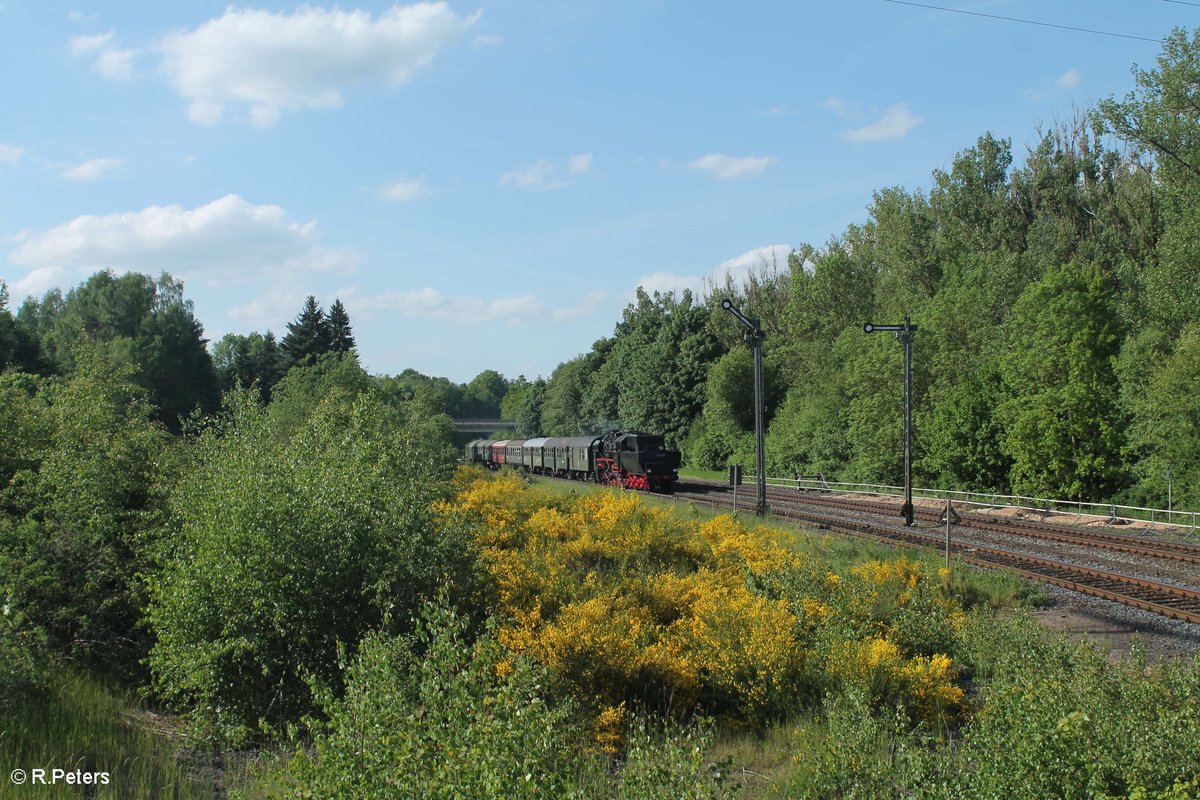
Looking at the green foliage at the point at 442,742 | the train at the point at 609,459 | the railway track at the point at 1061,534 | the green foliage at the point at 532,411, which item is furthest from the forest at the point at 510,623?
the green foliage at the point at 532,411

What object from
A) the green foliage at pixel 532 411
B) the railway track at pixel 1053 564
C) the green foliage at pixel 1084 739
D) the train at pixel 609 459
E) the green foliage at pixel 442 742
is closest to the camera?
the green foliage at pixel 442 742

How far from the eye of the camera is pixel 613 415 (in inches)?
3401

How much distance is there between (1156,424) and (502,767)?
29888 millimetres

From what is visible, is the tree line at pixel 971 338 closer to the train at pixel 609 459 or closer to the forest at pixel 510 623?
the forest at pixel 510 623

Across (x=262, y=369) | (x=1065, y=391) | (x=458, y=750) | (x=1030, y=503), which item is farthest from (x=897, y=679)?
(x=262, y=369)

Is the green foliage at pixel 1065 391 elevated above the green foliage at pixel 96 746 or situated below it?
above

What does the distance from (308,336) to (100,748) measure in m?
67.9

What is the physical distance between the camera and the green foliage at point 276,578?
389 inches

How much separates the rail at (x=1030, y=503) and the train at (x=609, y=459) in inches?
312

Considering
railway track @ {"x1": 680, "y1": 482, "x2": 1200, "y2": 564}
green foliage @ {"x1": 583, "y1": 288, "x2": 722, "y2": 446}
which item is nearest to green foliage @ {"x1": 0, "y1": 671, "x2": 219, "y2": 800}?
railway track @ {"x1": 680, "y1": 482, "x2": 1200, "y2": 564}

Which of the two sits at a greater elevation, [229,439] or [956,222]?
[956,222]

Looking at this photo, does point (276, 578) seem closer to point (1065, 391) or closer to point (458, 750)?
point (458, 750)

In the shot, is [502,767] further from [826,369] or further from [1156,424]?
[826,369]

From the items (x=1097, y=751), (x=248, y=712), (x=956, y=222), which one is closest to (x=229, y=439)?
(x=248, y=712)
